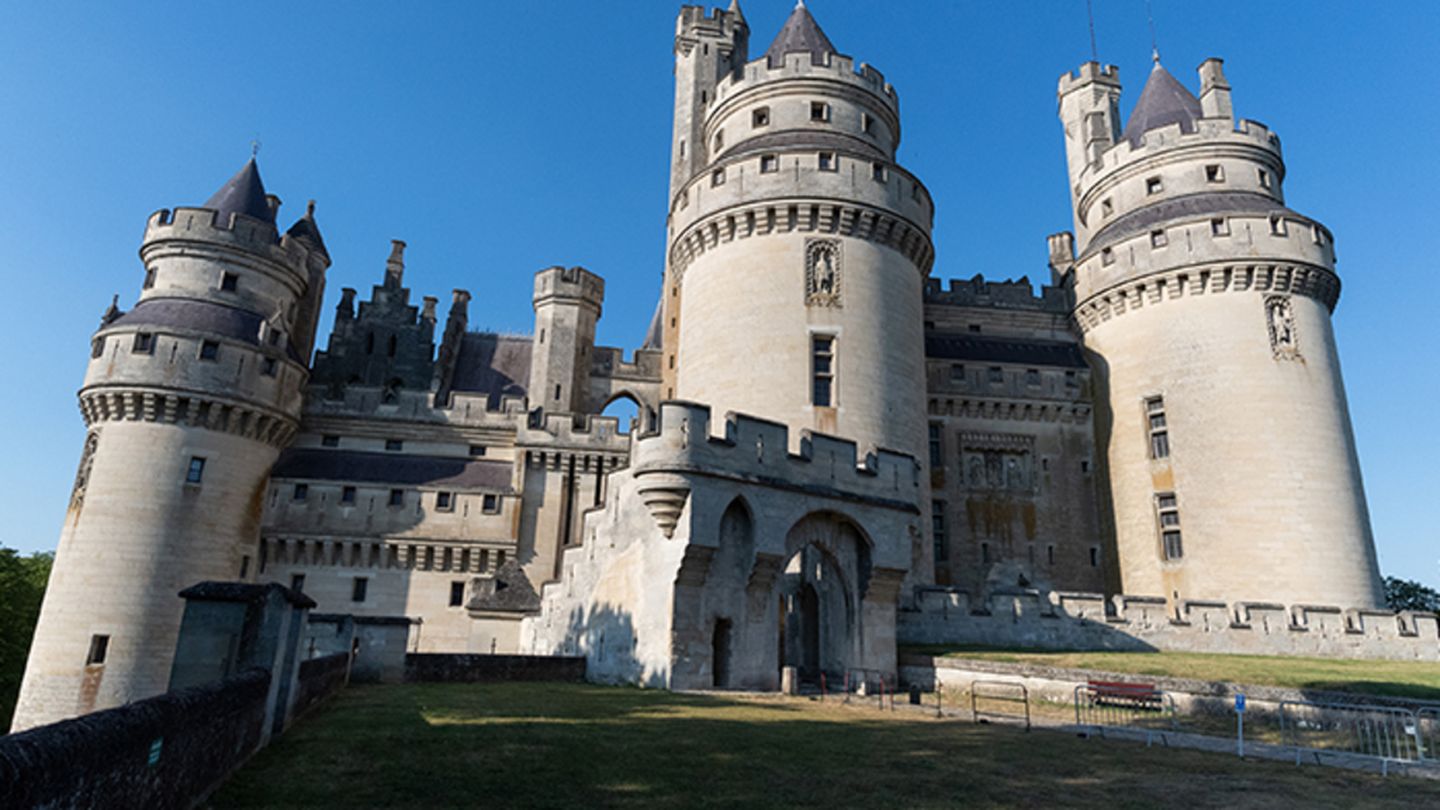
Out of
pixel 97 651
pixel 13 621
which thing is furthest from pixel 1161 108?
pixel 13 621

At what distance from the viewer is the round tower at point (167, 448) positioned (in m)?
27.6

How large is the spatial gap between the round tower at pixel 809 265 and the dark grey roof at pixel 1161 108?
1316 centimetres

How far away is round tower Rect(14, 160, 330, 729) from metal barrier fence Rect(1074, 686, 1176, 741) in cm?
2712

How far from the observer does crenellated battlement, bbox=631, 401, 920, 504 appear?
1811 centimetres

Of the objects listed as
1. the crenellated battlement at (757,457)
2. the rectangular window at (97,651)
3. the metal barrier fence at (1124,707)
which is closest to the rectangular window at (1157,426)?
the crenellated battlement at (757,457)

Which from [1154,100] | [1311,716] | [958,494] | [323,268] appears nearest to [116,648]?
[323,268]

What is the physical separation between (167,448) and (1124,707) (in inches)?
1201

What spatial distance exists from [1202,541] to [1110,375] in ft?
25.2

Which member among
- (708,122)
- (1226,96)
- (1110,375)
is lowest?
(1110,375)

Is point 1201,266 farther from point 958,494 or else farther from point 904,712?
point 904,712

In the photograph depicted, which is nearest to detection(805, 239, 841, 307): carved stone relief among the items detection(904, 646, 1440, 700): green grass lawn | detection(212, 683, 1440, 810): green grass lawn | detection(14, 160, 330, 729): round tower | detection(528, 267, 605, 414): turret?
detection(904, 646, 1440, 700): green grass lawn

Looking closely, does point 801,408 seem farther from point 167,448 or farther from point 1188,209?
point 167,448

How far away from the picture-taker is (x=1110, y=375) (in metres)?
34.1

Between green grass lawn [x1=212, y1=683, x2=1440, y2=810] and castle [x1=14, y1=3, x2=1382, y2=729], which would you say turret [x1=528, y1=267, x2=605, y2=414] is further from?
green grass lawn [x1=212, y1=683, x2=1440, y2=810]
